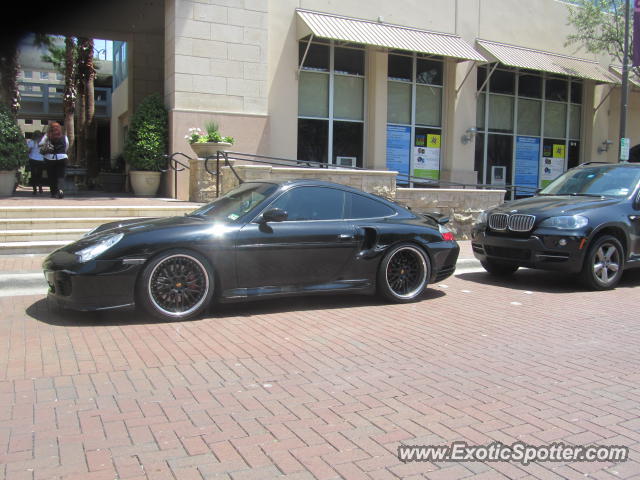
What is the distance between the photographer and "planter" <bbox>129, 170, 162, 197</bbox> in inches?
573

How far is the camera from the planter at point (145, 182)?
14.5 metres

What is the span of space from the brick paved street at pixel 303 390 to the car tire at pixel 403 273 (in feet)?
1.11

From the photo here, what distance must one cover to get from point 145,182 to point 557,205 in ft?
32.5

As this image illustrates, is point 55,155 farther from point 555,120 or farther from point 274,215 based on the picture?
point 555,120

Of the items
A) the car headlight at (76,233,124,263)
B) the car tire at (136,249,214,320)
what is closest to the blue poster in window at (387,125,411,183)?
the car tire at (136,249,214,320)

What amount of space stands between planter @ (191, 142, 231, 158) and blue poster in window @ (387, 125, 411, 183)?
635cm

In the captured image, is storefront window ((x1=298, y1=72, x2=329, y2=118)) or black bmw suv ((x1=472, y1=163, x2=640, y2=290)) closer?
black bmw suv ((x1=472, y1=163, x2=640, y2=290))

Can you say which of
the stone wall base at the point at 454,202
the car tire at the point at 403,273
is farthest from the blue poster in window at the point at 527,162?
the car tire at the point at 403,273

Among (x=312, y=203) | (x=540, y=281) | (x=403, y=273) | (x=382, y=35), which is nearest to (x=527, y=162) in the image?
(x=382, y=35)

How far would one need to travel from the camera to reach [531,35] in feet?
64.6

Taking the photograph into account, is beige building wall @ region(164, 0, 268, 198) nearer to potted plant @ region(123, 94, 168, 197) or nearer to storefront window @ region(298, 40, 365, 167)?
potted plant @ region(123, 94, 168, 197)

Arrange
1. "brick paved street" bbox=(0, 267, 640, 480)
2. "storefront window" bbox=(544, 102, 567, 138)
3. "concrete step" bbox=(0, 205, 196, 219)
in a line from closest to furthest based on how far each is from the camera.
Result: "brick paved street" bbox=(0, 267, 640, 480)
"concrete step" bbox=(0, 205, 196, 219)
"storefront window" bbox=(544, 102, 567, 138)

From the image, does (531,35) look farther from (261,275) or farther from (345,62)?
(261,275)

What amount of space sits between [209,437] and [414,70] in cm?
1612
